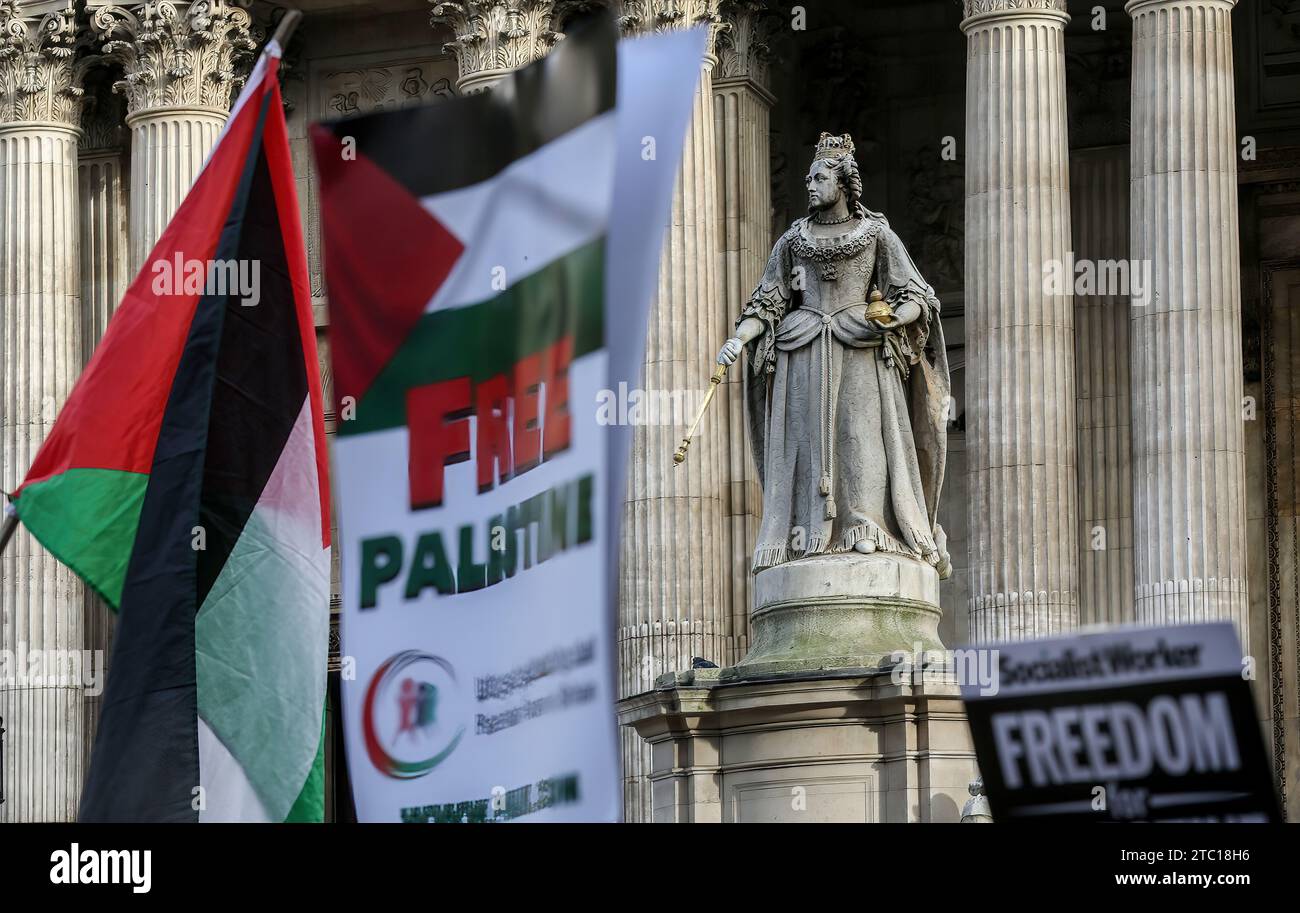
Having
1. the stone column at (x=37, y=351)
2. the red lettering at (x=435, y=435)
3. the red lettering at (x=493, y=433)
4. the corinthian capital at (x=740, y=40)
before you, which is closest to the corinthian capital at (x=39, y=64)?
the stone column at (x=37, y=351)

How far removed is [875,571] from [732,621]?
22.4 m

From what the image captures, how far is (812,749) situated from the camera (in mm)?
19547

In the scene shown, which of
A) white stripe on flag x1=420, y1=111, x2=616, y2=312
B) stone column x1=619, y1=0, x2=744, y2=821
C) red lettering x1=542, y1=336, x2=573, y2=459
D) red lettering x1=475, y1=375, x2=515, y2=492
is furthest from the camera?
stone column x1=619, y1=0, x2=744, y2=821

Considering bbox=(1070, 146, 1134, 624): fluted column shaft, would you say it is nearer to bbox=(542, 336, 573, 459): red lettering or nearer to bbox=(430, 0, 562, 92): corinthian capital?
bbox=(430, 0, 562, 92): corinthian capital

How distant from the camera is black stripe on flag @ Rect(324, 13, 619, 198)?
350 inches

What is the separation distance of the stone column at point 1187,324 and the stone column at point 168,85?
1383 cm

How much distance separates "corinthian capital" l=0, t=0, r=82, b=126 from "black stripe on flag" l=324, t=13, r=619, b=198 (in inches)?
1476

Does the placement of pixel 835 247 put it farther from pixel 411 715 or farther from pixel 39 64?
pixel 39 64

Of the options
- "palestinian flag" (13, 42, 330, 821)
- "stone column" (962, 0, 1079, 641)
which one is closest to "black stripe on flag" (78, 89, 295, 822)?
"palestinian flag" (13, 42, 330, 821)

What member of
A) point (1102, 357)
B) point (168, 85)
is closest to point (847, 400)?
point (1102, 357)

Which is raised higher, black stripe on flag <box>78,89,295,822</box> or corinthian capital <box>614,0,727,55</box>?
corinthian capital <box>614,0,727,55</box>

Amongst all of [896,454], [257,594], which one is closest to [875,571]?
[896,454]

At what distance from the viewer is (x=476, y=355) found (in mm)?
9023

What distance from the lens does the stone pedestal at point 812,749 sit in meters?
19.3
